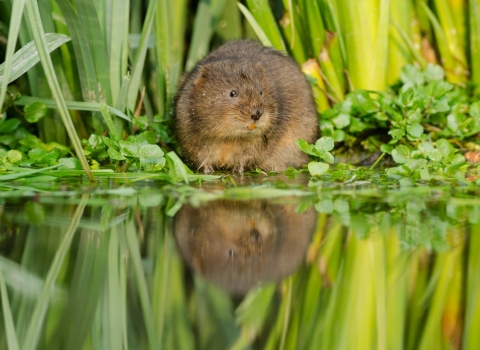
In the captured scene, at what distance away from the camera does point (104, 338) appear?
5.54 ft

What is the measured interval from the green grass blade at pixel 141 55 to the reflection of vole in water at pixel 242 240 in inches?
64.1

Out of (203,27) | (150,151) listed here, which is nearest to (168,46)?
(203,27)

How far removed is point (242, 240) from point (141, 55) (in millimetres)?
2297

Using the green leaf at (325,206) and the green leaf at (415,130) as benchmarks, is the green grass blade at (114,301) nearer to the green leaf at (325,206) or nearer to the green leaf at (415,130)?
the green leaf at (325,206)

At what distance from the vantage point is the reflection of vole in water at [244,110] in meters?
4.25

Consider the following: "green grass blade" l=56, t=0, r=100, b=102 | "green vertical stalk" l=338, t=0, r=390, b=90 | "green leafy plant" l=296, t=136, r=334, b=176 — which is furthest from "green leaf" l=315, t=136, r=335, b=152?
"green grass blade" l=56, t=0, r=100, b=102

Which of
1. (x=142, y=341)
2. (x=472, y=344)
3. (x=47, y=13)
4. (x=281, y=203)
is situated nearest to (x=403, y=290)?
(x=472, y=344)

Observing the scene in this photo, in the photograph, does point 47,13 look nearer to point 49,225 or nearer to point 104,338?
point 49,225

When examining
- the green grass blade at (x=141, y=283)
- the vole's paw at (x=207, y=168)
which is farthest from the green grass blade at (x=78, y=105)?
the green grass blade at (x=141, y=283)

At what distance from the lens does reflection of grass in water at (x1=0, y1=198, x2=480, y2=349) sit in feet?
5.43

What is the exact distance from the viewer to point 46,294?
6.09 feet

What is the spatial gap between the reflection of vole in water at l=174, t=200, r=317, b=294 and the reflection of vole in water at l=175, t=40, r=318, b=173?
1277 mm

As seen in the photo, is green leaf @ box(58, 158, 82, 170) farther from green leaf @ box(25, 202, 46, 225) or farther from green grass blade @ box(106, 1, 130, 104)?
green leaf @ box(25, 202, 46, 225)

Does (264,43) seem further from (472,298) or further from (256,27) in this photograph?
(472,298)
